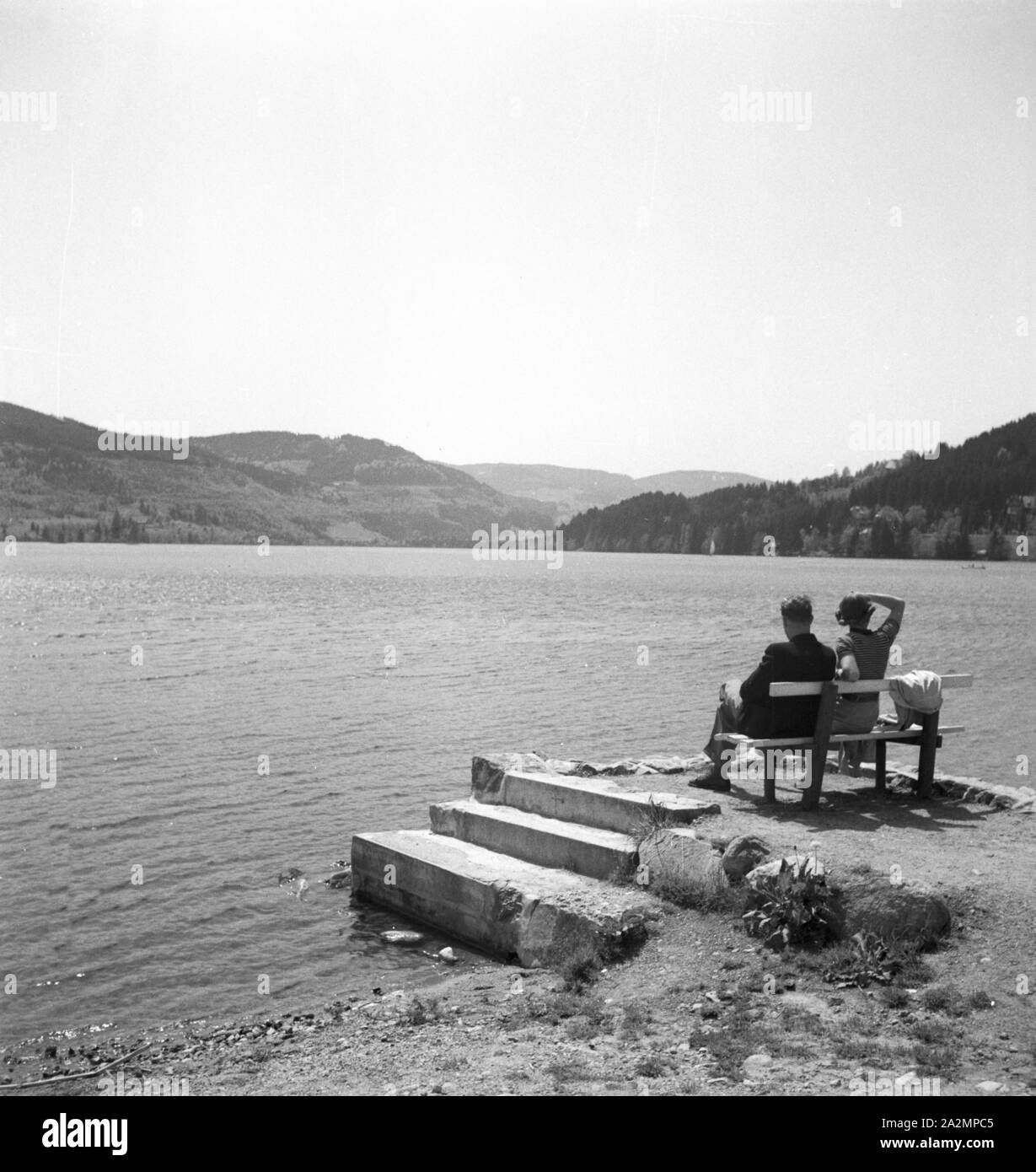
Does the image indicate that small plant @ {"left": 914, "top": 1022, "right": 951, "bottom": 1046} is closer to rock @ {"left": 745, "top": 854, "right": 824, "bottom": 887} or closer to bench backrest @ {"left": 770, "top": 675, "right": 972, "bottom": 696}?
rock @ {"left": 745, "top": 854, "right": 824, "bottom": 887}

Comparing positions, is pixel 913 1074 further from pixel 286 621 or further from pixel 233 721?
pixel 286 621

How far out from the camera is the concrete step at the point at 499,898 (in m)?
9.05

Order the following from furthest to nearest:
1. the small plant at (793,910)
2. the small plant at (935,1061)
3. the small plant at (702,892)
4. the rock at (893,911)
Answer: the small plant at (702,892) < the small plant at (793,910) < the rock at (893,911) < the small plant at (935,1061)

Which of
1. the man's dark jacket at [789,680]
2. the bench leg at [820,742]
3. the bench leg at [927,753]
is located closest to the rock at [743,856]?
the bench leg at [820,742]

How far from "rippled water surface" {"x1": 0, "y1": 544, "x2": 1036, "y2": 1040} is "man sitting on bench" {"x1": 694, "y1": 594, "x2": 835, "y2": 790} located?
408cm

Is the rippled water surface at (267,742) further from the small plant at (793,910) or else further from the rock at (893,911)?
the rock at (893,911)

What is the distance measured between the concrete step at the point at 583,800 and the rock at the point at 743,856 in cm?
111

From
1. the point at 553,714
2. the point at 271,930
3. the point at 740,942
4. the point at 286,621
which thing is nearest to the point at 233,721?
the point at 553,714

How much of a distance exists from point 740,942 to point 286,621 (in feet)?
180

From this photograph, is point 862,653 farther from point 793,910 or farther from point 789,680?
point 793,910

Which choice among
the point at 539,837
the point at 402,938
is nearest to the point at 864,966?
the point at 539,837

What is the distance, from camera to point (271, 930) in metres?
12.0

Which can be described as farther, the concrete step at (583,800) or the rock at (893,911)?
the concrete step at (583,800)

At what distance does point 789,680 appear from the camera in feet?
35.4
